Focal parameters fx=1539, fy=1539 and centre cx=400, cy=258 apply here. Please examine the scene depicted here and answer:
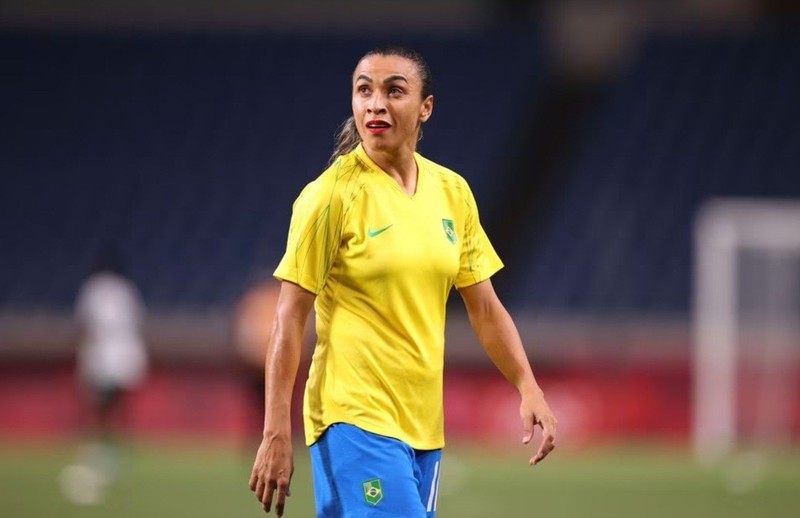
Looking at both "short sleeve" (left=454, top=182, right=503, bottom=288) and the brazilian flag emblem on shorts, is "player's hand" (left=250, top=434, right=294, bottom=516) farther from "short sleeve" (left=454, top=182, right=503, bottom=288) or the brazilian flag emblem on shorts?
"short sleeve" (left=454, top=182, right=503, bottom=288)

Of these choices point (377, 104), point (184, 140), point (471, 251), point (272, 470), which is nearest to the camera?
point (272, 470)

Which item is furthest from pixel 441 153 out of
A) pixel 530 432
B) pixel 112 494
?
pixel 530 432

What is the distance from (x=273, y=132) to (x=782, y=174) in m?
8.24

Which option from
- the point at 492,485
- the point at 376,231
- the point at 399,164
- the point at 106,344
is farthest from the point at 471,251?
the point at 106,344

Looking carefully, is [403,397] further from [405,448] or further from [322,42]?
[322,42]

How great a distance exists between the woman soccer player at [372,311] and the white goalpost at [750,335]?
582 inches

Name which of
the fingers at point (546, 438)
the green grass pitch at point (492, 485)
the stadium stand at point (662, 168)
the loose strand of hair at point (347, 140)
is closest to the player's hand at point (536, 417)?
the fingers at point (546, 438)

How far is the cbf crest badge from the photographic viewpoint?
596 cm

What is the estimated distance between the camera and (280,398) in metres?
5.50

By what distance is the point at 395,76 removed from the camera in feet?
19.0

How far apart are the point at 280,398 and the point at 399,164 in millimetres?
1061

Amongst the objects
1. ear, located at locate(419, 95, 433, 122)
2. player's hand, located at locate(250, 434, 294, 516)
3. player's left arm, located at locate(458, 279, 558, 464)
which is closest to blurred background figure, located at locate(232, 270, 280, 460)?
player's left arm, located at locate(458, 279, 558, 464)

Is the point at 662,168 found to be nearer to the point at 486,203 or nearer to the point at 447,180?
the point at 486,203

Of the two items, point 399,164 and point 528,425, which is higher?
point 399,164
